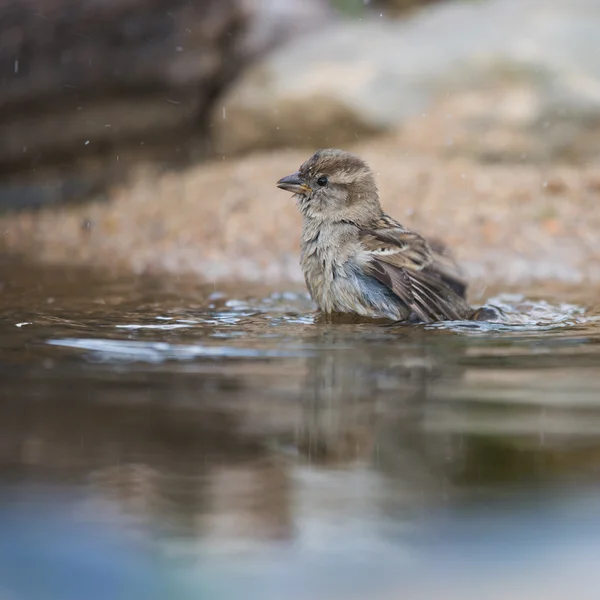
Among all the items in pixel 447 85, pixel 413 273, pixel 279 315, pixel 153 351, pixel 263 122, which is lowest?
pixel 153 351

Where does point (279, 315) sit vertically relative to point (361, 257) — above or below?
below

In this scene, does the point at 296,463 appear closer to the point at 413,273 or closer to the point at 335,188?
the point at 413,273

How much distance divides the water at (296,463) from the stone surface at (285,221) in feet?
8.04

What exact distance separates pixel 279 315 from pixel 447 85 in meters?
4.70

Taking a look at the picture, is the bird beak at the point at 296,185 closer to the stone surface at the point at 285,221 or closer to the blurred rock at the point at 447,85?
the stone surface at the point at 285,221

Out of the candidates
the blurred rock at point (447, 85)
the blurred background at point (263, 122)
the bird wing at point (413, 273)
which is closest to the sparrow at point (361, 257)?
the bird wing at point (413, 273)

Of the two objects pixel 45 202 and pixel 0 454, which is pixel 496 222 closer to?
pixel 45 202

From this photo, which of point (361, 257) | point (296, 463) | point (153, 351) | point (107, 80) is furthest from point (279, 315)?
point (107, 80)

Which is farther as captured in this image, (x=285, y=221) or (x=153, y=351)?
(x=285, y=221)

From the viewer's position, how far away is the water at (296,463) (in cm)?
193

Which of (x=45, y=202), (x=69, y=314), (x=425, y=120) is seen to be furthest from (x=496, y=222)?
(x=45, y=202)

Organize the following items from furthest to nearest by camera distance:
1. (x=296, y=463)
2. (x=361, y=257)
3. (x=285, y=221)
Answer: (x=285, y=221)
(x=361, y=257)
(x=296, y=463)

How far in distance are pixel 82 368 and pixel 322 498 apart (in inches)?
61.1

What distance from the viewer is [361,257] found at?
482cm
